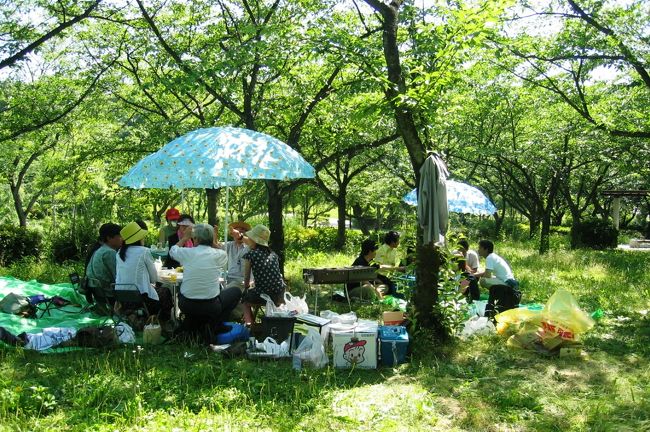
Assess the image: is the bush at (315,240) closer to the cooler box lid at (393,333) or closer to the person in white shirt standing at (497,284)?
the person in white shirt standing at (497,284)

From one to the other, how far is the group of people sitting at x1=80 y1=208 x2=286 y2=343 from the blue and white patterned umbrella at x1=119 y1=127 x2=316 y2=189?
2.00 ft

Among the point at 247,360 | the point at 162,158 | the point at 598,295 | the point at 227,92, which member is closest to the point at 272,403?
the point at 247,360

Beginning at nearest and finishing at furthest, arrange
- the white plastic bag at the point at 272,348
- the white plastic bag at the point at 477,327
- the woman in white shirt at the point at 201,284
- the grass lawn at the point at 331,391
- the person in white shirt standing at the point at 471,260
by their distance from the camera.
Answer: the grass lawn at the point at 331,391
the white plastic bag at the point at 272,348
the woman in white shirt at the point at 201,284
the white plastic bag at the point at 477,327
the person in white shirt standing at the point at 471,260

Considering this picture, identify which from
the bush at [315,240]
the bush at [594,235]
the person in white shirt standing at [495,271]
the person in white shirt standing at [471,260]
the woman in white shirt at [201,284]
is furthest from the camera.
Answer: the bush at [594,235]

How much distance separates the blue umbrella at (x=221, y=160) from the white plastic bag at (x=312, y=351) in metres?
1.90

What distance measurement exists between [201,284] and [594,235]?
20.2 m

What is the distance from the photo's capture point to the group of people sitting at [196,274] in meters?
6.05

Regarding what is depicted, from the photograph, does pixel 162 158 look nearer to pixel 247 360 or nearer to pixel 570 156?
pixel 247 360

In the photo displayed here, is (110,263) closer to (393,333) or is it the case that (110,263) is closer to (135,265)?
(135,265)

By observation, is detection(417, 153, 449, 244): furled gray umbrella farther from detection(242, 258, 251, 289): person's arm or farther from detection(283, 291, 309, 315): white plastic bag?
detection(242, 258, 251, 289): person's arm

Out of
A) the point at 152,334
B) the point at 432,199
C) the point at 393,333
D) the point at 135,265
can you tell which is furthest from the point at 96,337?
the point at 432,199

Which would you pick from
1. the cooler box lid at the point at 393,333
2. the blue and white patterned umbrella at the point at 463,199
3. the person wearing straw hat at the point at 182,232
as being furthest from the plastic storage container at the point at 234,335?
the blue and white patterned umbrella at the point at 463,199

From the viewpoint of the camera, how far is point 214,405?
173 inches

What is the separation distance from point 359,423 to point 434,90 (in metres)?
3.81
